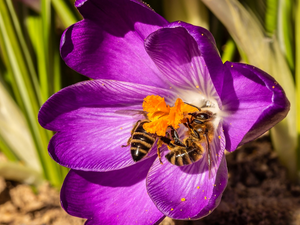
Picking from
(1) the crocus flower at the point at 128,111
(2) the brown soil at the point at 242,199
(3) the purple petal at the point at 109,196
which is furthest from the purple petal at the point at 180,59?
(2) the brown soil at the point at 242,199

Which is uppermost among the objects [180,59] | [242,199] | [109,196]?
[180,59]

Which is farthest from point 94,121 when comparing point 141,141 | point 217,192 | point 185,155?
point 217,192

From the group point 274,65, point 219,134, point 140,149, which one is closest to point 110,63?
point 140,149

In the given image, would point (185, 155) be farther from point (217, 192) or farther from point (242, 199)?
point (242, 199)

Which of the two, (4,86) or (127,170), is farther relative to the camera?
(4,86)

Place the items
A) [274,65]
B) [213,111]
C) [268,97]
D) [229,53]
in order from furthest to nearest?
[229,53]
[274,65]
[213,111]
[268,97]

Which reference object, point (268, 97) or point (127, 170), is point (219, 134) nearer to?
point (268, 97)

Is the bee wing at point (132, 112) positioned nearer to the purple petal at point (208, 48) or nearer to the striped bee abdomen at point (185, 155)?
the striped bee abdomen at point (185, 155)

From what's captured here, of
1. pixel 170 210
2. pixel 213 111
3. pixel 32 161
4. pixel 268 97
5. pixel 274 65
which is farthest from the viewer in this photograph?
pixel 32 161
